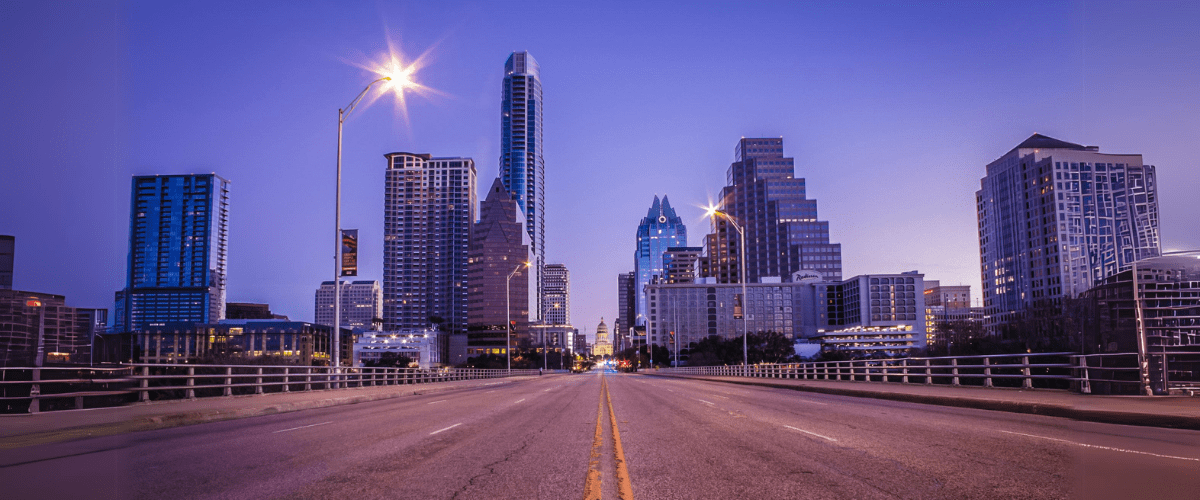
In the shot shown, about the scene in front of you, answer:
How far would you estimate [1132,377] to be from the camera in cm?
1741

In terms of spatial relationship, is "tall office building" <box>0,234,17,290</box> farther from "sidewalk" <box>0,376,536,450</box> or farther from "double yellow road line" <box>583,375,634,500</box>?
"double yellow road line" <box>583,375,634,500</box>

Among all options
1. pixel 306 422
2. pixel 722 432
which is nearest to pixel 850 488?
pixel 722 432

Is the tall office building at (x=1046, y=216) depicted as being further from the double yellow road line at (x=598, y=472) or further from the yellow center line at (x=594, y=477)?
the yellow center line at (x=594, y=477)

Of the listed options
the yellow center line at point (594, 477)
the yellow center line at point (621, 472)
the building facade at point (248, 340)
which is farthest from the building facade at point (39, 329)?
the building facade at point (248, 340)

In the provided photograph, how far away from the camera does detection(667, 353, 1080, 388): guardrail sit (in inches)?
902

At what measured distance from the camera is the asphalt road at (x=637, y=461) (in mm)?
7012

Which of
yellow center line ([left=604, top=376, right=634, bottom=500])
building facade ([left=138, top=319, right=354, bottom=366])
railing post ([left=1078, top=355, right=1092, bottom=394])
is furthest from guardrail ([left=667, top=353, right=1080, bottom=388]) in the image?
building facade ([left=138, top=319, right=354, bottom=366])

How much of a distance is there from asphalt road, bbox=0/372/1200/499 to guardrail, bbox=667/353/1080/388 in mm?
9677

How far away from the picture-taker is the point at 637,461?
9133 millimetres

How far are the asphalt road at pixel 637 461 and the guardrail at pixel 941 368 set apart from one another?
31.7 ft

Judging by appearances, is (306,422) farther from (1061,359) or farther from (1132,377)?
(1061,359)

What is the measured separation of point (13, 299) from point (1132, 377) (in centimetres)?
5689

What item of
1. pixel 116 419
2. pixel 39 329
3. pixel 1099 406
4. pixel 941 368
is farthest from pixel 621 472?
pixel 39 329

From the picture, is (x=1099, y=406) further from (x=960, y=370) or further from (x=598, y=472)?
(x=960, y=370)
